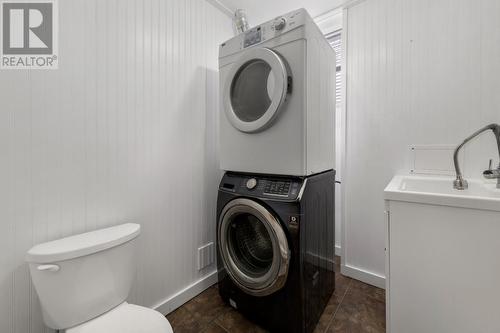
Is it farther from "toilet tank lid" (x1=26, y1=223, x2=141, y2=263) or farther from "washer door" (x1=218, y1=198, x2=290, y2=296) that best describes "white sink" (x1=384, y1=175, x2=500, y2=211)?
"toilet tank lid" (x1=26, y1=223, x2=141, y2=263)

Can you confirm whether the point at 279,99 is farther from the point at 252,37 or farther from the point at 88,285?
the point at 88,285

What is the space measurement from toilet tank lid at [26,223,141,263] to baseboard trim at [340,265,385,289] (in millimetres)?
1800

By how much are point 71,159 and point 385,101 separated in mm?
2168

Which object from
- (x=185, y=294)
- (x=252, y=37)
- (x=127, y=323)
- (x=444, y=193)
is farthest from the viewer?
(x=185, y=294)

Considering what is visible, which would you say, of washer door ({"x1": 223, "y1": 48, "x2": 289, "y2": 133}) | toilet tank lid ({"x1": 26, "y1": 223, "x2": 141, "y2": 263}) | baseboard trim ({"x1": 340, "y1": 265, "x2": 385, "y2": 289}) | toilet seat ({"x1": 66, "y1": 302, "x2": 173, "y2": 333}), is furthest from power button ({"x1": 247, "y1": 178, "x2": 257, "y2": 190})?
baseboard trim ({"x1": 340, "y1": 265, "x2": 385, "y2": 289})

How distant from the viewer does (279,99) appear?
1.21m

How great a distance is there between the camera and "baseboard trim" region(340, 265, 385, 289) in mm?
1762

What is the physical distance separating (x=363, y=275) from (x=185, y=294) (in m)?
1.50

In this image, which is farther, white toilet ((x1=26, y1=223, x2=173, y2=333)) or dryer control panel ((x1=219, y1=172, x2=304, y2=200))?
dryer control panel ((x1=219, y1=172, x2=304, y2=200))

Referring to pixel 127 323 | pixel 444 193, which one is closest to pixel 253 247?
pixel 127 323

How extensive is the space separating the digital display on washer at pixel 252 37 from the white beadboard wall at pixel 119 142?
1.60ft

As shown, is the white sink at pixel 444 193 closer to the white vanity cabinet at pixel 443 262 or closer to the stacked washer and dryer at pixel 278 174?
the white vanity cabinet at pixel 443 262

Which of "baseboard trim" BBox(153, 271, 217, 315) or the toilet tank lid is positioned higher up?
the toilet tank lid

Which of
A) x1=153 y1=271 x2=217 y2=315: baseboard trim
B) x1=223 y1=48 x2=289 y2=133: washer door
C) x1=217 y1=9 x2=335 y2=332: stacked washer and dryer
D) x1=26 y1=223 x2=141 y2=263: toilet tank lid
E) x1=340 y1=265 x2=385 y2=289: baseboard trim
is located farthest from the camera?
x1=340 y1=265 x2=385 y2=289: baseboard trim
